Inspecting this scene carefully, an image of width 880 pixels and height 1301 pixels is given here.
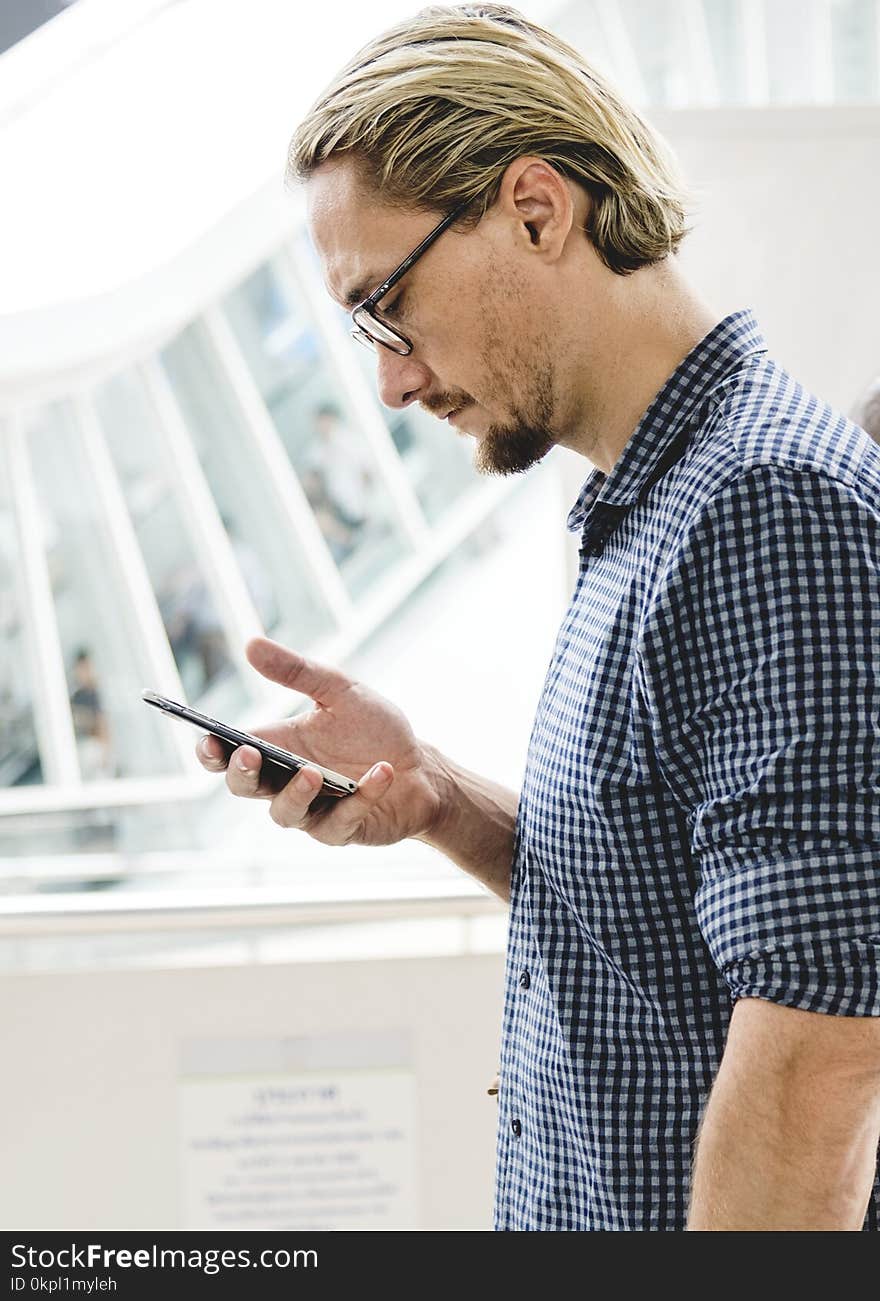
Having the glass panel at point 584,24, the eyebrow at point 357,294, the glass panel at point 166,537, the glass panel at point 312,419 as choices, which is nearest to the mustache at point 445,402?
the eyebrow at point 357,294

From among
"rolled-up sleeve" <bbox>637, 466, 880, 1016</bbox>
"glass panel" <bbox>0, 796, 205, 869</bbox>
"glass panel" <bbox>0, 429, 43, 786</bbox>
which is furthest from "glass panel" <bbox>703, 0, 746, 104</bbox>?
"rolled-up sleeve" <bbox>637, 466, 880, 1016</bbox>

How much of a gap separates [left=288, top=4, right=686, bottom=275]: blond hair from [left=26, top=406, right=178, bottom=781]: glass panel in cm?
550

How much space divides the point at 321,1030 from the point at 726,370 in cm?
191

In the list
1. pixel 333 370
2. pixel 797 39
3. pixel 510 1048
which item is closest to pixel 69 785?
pixel 333 370

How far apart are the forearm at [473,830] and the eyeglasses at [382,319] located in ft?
1.71

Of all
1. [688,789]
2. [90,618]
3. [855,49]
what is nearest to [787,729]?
[688,789]

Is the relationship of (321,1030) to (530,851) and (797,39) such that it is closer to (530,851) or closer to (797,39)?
(530,851)

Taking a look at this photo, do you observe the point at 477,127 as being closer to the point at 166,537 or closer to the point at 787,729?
the point at 787,729

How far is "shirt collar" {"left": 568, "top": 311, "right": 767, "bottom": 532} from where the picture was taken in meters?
1.07

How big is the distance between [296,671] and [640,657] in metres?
0.58

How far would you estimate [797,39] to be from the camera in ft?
27.8

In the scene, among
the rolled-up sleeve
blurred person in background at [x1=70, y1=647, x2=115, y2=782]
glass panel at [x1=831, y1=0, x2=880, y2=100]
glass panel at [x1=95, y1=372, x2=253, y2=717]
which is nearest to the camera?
the rolled-up sleeve

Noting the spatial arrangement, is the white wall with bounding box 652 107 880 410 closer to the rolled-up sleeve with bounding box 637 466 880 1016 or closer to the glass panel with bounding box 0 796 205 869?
the rolled-up sleeve with bounding box 637 466 880 1016

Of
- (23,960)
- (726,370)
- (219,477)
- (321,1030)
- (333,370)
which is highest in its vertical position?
(333,370)
